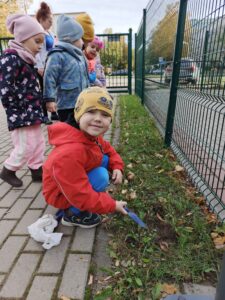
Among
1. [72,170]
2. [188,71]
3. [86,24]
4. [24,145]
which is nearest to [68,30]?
[86,24]

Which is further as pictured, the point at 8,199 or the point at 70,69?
the point at 70,69

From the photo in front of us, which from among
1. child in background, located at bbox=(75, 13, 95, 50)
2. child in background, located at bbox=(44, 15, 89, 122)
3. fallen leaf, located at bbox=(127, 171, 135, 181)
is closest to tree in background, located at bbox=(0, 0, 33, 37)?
child in background, located at bbox=(75, 13, 95, 50)

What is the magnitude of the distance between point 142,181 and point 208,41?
151cm

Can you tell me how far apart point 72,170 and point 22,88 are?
1.27 m

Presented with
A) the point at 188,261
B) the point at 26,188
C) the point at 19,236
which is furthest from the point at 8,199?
the point at 188,261

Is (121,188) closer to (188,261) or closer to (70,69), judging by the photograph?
(188,261)

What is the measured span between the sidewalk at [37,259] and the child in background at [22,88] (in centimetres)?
63

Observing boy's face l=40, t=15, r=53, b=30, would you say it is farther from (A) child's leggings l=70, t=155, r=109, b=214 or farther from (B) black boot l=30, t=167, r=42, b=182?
(A) child's leggings l=70, t=155, r=109, b=214

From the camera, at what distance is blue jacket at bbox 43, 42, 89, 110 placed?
Result: 9.23ft

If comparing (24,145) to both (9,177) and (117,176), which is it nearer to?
(9,177)

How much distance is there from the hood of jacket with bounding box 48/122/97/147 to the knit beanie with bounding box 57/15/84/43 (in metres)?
1.32

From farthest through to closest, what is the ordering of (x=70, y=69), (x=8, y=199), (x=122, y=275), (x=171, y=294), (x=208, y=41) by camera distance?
(x=70, y=69)
(x=8, y=199)
(x=208, y=41)
(x=122, y=275)
(x=171, y=294)

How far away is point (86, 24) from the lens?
128 inches

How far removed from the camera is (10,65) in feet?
8.11
